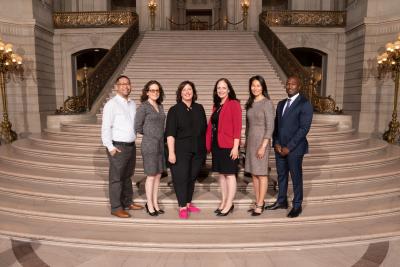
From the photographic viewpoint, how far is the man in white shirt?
3756 millimetres

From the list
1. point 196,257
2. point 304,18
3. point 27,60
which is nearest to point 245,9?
point 304,18

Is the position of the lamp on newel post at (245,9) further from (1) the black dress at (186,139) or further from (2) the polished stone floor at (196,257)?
(2) the polished stone floor at (196,257)

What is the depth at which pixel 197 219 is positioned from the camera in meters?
4.11

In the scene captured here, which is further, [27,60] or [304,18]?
[304,18]

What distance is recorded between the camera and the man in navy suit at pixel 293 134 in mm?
3885

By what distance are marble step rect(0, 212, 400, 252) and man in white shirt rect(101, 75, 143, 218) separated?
1.84ft

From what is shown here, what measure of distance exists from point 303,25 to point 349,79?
3486mm

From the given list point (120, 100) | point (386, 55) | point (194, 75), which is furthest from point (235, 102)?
point (386, 55)

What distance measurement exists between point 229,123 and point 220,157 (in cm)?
45

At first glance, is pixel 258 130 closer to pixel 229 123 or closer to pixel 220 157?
pixel 229 123

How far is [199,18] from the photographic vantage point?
22375 mm

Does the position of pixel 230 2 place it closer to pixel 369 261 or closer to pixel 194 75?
pixel 194 75

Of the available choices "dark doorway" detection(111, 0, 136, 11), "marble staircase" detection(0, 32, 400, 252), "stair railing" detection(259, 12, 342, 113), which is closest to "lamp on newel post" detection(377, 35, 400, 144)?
"stair railing" detection(259, 12, 342, 113)

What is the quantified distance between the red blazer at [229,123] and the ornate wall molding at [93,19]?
1375cm
